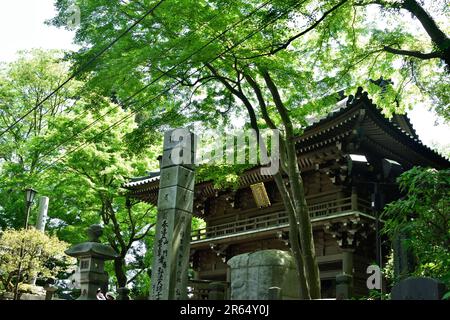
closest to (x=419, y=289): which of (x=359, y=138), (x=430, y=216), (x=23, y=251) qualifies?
(x=430, y=216)

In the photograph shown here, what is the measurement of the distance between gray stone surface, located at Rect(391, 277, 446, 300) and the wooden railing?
425 inches

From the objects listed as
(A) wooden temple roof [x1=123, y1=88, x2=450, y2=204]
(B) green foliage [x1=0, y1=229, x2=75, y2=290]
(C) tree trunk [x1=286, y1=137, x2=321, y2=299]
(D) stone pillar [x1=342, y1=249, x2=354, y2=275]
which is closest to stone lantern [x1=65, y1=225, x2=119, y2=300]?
(C) tree trunk [x1=286, y1=137, x2=321, y2=299]

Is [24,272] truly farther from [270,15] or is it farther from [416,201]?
[416,201]

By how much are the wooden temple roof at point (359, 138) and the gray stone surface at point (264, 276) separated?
5301 mm

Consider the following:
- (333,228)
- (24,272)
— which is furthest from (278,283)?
(24,272)

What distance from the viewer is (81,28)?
11.6 metres

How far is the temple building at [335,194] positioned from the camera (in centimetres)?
1598

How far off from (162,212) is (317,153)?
347 inches

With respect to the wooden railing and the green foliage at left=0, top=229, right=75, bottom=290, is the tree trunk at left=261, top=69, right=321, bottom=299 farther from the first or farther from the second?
the green foliage at left=0, top=229, right=75, bottom=290

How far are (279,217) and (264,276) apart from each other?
22.9 feet

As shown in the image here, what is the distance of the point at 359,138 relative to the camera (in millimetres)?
15945

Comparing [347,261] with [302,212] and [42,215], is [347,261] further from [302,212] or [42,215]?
[42,215]

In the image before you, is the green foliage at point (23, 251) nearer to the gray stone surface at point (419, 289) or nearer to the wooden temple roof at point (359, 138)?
the wooden temple roof at point (359, 138)

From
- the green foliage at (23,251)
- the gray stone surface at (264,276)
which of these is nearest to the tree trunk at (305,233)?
the gray stone surface at (264,276)
